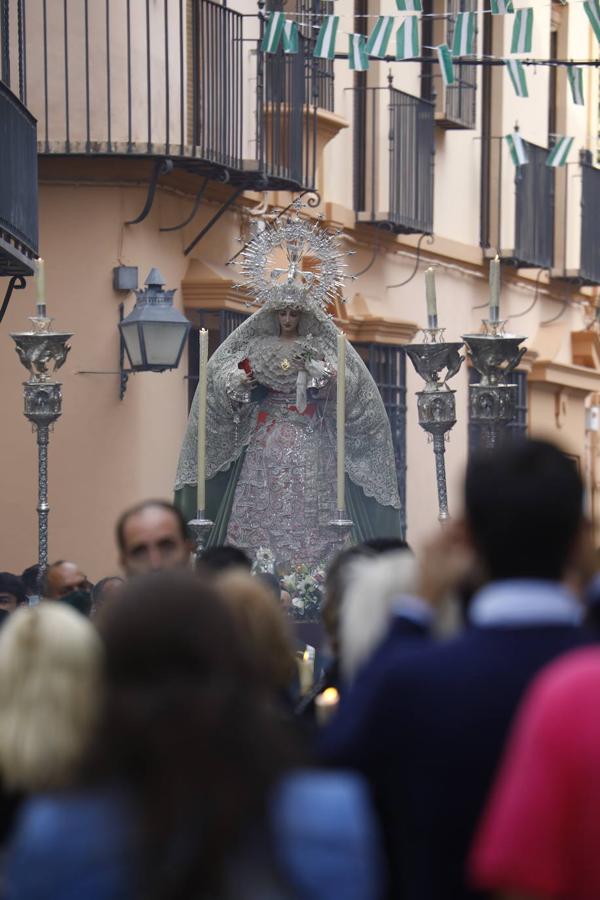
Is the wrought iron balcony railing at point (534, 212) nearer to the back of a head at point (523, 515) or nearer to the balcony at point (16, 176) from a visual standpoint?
the balcony at point (16, 176)

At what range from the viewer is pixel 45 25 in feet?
37.0

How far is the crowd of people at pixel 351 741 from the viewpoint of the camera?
2.42m

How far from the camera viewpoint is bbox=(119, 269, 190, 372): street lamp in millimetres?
10305

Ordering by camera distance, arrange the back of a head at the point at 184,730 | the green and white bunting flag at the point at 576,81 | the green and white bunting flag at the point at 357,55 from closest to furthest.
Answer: the back of a head at the point at 184,730 < the green and white bunting flag at the point at 357,55 < the green and white bunting flag at the point at 576,81

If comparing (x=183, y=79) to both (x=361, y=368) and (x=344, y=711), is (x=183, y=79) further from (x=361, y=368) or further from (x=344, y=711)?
(x=344, y=711)

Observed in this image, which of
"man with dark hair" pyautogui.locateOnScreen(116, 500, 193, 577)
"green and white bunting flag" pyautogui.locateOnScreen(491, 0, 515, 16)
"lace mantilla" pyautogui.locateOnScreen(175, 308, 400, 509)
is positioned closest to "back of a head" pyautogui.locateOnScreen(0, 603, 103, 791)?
"man with dark hair" pyautogui.locateOnScreen(116, 500, 193, 577)

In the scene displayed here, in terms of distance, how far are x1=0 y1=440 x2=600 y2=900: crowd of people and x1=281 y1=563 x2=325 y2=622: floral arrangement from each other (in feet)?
14.8

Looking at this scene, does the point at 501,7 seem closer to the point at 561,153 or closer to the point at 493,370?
the point at 493,370

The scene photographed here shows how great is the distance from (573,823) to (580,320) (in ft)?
60.7

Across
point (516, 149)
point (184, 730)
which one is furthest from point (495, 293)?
point (516, 149)

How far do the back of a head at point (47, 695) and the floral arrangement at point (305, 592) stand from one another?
16.0ft

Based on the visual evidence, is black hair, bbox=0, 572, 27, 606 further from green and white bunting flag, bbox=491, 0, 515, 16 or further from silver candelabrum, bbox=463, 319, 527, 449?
green and white bunting flag, bbox=491, 0, 515, 16

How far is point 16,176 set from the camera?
9516mm

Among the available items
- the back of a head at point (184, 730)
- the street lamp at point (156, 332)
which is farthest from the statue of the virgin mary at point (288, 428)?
the back of a head at point (184, 730)
